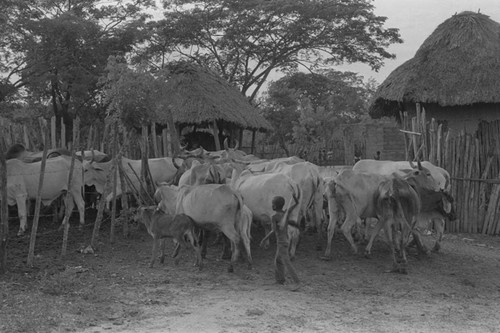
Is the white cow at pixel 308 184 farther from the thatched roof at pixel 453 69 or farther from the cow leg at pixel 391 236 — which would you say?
the thatched roof at pixel 453 69

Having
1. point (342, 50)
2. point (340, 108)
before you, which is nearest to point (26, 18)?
point (342, 50)

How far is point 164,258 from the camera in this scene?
9.92 metres

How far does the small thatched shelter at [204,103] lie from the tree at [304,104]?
11291 millimetres

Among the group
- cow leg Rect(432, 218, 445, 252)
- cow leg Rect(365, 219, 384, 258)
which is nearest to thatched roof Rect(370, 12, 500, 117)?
cow leg Rect(432, 218, 445, 252)

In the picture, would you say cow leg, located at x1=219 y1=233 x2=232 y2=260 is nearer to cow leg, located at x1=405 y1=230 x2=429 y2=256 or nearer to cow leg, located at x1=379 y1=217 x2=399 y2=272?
cow leg, located at x1=379 y1=217 x2=399 y2=272

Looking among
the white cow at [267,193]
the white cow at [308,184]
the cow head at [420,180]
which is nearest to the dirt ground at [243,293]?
the white cow at [267,193]

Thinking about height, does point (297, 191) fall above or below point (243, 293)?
above

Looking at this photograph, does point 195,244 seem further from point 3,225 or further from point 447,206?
point 447,206

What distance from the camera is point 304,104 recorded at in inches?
A: 1505

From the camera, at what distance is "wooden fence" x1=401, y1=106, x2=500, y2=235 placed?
13.5m

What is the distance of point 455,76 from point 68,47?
1355 centimetres

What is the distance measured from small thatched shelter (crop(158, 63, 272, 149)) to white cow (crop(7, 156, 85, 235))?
21.1ft

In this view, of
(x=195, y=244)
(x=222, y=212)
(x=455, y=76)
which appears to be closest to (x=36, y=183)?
(x=195, y=244)

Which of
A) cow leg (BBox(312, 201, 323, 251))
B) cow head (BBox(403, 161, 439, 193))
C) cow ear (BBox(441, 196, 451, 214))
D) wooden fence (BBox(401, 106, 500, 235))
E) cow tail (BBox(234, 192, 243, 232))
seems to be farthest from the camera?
wooden fence (BBox(401, 106, 500, 235))
